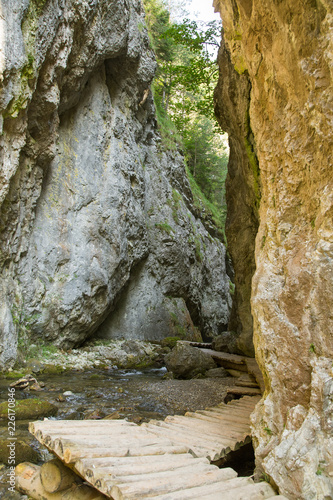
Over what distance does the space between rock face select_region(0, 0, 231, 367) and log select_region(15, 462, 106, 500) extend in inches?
253

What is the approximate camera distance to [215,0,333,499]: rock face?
2.45m

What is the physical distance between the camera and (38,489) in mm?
3297

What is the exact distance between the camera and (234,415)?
16.6ft

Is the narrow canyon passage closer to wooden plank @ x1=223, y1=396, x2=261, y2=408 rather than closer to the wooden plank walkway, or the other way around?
the wooden plank walkway

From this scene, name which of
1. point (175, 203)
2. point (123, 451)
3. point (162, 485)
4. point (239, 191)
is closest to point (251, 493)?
point (162, 485)

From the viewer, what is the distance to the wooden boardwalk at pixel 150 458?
8.30 ft

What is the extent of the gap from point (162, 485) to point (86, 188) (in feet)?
44.0

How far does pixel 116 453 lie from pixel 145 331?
49.7ft

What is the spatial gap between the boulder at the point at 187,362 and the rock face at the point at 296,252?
853 centimetres

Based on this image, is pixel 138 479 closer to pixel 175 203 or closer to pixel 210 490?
pixel 210 490

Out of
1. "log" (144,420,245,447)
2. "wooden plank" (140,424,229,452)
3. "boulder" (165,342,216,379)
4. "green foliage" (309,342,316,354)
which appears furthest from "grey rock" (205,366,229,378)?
"green foliage" (309,342,316,354)

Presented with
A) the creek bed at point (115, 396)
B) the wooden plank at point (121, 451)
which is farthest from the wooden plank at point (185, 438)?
the creek bed at point (115, 396)

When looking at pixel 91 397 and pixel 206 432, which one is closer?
pixel 206 432

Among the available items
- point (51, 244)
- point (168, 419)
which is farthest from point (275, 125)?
point (51, 244)
